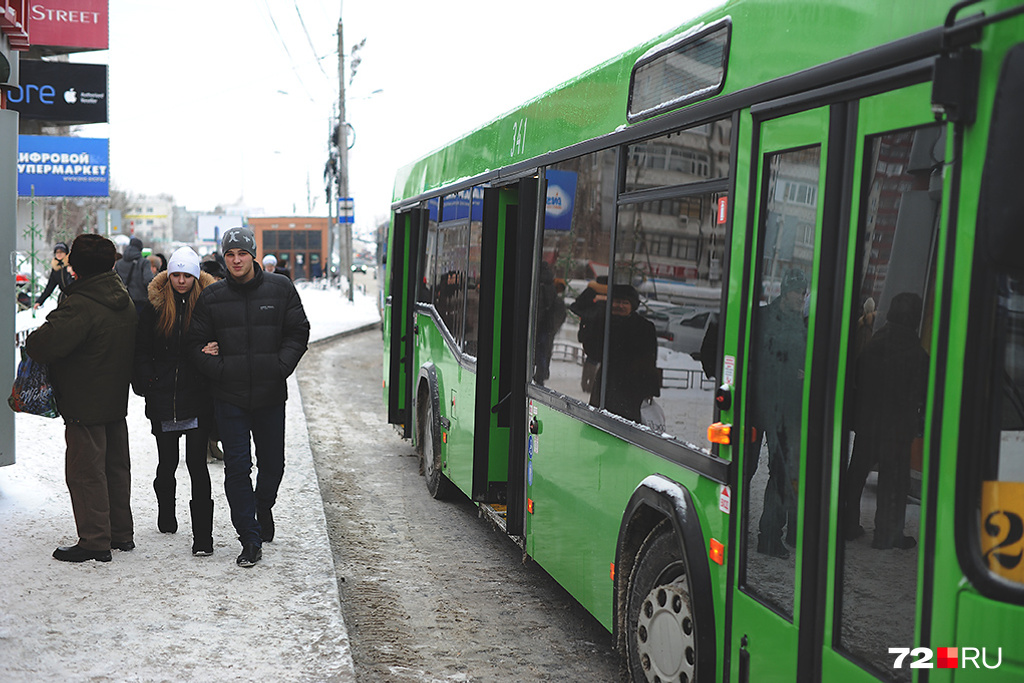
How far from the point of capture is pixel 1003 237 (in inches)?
98.0

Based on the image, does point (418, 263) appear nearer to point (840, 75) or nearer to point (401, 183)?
point (401, 183)

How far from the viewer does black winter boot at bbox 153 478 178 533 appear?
690 centimetres

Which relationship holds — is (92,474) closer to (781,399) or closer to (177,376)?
(177,376)

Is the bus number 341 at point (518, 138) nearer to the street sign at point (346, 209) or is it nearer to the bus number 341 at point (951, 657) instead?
the bus number 341 at point (951, 657)

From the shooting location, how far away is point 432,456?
30.0 ft

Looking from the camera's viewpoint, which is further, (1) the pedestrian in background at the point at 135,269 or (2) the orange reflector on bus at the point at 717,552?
(1) the pedestrian in background at the point at 135,269

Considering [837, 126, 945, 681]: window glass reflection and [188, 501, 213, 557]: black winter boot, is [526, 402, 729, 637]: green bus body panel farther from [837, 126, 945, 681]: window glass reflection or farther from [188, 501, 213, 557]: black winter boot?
[188, 501, 213, 557]: black winter boot

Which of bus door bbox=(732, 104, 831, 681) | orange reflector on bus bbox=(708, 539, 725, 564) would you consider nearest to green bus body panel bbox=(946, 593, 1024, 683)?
bus door bbox=(732, 104, 831, 681)

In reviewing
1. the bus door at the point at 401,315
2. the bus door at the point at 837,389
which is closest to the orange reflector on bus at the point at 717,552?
the bus door at the point at 837,389

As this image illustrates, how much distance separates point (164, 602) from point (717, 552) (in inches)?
121

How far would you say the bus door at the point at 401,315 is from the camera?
34.7 feet

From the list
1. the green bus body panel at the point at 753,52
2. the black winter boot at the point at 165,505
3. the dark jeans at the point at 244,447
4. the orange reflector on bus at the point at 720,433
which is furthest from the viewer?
the black winter boot at the point at 165,505

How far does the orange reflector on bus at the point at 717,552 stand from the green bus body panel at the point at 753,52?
153 centimetres

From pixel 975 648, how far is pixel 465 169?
6.16 meters
